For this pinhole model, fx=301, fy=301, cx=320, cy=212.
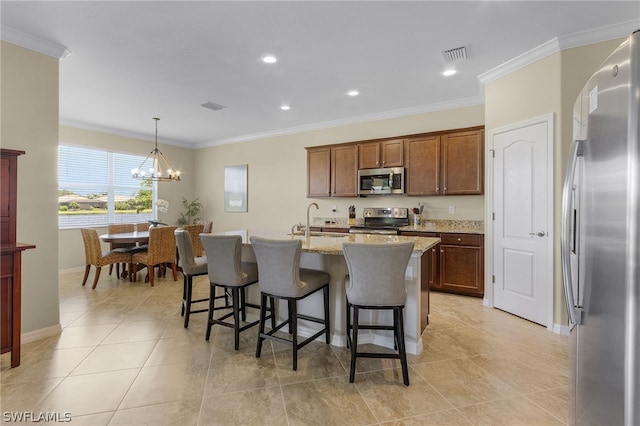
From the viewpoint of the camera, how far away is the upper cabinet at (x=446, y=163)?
13.7 feet

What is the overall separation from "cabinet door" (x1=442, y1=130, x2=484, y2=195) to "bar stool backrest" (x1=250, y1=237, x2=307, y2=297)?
3013mm

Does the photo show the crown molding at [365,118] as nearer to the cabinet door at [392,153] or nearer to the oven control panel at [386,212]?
the cabinet door at [392,153]

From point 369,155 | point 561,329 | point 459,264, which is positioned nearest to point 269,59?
point 369,155

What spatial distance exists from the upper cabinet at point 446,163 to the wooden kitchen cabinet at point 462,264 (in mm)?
710

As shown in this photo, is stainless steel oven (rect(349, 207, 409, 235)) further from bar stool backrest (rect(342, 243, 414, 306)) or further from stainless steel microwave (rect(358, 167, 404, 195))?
bar stool backrest (rect(342, 243, 414, 306))

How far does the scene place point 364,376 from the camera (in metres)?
2.20

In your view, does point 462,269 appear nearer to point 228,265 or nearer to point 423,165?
point 423,165

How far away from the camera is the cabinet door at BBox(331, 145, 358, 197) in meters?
5.21

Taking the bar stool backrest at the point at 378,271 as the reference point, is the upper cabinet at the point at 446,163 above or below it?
above

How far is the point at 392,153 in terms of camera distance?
4.87 m

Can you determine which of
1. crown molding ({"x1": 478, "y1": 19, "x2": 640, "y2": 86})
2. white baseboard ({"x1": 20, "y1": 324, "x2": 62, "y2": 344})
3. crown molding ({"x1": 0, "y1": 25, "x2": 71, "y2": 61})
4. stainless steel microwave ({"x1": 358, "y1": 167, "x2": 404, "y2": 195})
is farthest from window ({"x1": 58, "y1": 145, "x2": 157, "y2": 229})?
crown molding ({"x1": 478, "y1": 19, "x2": 640, "y2": 86})

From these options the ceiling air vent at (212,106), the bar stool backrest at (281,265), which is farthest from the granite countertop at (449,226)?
the ceiling air vent at (212,106)

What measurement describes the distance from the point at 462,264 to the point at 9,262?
4.57 metres

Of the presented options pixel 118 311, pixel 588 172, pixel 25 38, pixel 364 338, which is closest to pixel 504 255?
pixel 364 338
